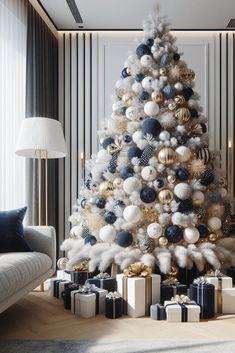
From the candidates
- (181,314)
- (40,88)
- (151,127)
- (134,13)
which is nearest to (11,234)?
(181,314)

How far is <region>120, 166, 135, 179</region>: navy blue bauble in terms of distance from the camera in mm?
3306

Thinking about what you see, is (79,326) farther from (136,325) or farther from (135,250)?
(135,250)

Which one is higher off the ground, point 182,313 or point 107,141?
point 107,141

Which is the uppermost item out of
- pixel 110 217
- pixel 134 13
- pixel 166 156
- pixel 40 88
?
pixel 134 13

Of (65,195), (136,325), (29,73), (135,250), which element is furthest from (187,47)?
(136,325)

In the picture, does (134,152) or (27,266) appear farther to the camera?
(134,152)

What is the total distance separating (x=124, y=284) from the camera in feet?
9.34

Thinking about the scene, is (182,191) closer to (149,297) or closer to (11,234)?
(149,297)

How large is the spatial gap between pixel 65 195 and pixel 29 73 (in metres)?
1.53

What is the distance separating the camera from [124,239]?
Answer: 10.3 ft

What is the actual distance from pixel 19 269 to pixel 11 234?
0.49m

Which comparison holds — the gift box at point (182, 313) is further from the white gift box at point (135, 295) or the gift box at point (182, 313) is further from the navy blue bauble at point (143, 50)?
the navy blue bauble at point (143, 50)

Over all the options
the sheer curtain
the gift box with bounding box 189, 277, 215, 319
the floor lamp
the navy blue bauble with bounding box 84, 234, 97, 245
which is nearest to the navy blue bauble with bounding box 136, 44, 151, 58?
the floor lamp

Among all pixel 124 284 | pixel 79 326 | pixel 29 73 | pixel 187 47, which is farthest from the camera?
pixel 187 47
